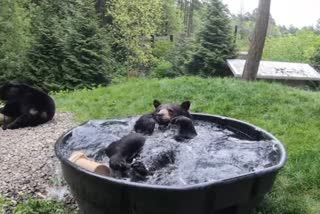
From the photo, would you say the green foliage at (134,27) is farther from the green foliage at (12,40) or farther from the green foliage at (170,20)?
the green foliage at (170,20)

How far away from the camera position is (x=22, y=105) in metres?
5.39

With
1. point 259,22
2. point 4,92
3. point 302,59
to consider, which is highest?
point 259,22

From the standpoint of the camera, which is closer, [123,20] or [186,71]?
[186,71]

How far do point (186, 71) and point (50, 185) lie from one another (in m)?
10.9

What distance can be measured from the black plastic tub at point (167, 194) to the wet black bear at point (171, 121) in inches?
31.3

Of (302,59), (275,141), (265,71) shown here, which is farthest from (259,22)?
(302,59)

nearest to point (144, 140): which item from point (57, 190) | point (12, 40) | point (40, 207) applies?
point (40, 207)

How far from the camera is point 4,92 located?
17.7 feet

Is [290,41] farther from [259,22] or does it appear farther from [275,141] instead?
[275,141]

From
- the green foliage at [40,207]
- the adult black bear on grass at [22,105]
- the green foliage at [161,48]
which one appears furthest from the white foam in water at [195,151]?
the green foliage at [161,48]

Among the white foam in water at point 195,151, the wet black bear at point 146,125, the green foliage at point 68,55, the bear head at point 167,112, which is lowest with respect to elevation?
the green foliage at point 68,55

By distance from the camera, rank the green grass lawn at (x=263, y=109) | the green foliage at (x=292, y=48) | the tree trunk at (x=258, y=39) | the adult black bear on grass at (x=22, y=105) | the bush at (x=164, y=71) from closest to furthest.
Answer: the green grass lawn at (x=263, y=109)
the adult black bear on grass at (x=22, y=105)
the tree trunk at (x=258, y=39)
the bush at (x=164, y=71)
the green foliage at (x=292, y=48)

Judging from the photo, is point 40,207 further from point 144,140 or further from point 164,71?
point 164,71

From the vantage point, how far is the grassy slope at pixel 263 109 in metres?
3.30
